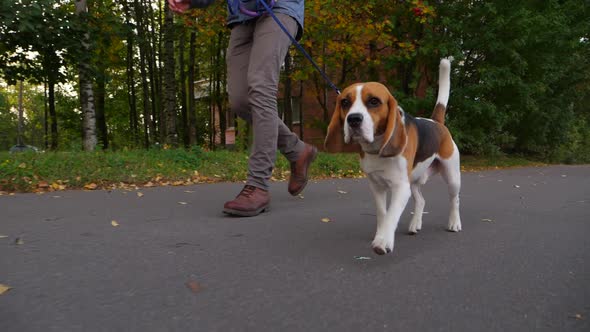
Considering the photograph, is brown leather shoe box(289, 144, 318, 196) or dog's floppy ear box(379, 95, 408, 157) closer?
dog's floppy ear box(379, 95, 408, 157)

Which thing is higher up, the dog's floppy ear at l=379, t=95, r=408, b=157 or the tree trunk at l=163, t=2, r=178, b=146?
the tree trunk at l=163, t=2, r=178, b=146

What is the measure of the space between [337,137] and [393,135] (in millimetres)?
410

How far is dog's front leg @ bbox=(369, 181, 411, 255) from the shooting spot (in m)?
2.53

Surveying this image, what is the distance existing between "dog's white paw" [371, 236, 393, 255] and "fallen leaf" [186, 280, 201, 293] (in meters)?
0.99

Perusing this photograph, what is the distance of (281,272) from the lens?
2344mm

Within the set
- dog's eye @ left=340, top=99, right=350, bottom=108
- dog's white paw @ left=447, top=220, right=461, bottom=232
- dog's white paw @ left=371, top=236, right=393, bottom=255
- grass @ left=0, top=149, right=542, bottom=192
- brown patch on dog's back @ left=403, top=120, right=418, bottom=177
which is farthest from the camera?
grass @ left=0, top=149, right=542, bottom=192

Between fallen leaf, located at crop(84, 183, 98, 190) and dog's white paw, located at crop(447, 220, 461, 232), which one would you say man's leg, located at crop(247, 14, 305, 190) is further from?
fallen leaf, located at crop(84, 183, 98, 190)

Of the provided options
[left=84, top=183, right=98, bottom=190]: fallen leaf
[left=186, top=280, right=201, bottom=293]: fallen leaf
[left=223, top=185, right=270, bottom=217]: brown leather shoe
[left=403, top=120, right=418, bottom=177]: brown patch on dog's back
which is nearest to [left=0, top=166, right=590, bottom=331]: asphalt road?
[left=186, top=280, right=201, bottom=293]: fallen leaf

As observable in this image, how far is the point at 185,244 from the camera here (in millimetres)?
2898

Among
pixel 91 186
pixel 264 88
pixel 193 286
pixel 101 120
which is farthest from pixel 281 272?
pixel 101 120

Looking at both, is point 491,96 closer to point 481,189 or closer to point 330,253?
point 481,189

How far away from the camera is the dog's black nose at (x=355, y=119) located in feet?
8.55

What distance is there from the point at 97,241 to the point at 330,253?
59.3 inches

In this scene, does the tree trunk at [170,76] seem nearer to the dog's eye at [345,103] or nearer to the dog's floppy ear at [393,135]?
the dog's eye at [345,103]
